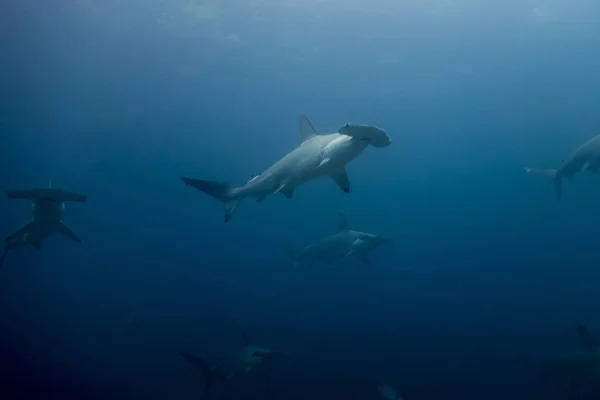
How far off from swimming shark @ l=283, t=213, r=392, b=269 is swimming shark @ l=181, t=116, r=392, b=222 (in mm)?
8774

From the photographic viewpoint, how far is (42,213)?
29.8ft

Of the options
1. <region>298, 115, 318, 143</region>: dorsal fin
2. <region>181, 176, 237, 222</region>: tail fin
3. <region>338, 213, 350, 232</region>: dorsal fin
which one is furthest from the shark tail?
<region>181, 176, 237, 222</region>: tail fin

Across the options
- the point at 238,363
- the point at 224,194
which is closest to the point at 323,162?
the point at 224,194

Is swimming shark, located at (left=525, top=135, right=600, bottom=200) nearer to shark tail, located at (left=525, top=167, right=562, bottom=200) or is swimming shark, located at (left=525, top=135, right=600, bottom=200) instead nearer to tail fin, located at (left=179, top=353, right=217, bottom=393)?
shark tail, located at (left=525, top=167, right=562, bottom=200)

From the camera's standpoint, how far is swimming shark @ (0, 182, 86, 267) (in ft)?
26.1

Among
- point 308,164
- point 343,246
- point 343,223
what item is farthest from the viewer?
point 343,223

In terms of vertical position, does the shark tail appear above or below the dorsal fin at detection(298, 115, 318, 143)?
above

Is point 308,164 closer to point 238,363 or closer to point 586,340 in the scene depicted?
point 238,363

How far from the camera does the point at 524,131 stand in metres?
55.3

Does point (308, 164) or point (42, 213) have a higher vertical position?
point (308, 164)

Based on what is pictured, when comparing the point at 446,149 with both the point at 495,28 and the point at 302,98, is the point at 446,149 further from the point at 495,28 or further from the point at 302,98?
the point at 495,28

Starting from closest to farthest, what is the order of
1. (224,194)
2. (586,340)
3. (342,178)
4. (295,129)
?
1. (342,178)
2. (224,194)
3. (586,340)
4. (295,129)

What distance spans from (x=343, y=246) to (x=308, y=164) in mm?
10340

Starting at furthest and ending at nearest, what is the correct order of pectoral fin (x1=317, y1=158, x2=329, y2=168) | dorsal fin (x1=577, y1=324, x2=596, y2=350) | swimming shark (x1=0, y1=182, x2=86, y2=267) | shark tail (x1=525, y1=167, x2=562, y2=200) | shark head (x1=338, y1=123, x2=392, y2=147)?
shark tail (x1=525, y1=167, x2=562, y2=200)
dorsal fin (x1=577, y1=324, x2=596, y2=350)
swimming shark (x1=0, y1=182, x2=86, y2=267)
pectoral fin (x1=317, y1=158, x2=329, y2=168)
shark head (x1=338, y1=123, x2=392, y2=147)
